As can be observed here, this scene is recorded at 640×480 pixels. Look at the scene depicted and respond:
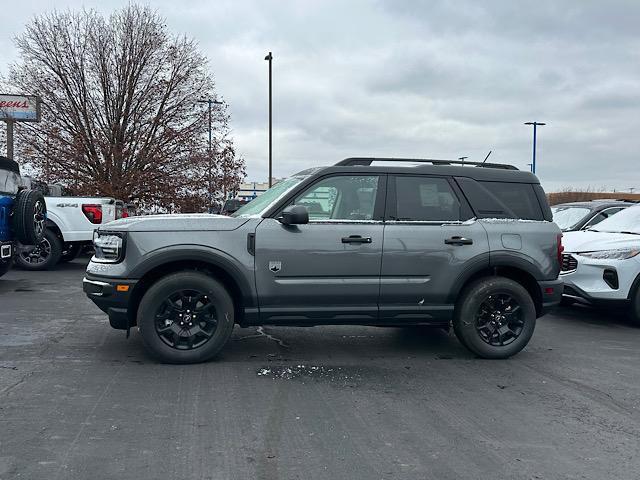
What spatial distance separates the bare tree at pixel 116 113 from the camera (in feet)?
69.8

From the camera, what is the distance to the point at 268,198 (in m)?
6.18

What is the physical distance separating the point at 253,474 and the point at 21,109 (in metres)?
18.4

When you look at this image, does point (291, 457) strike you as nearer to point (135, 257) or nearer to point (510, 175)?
point (135, 257)

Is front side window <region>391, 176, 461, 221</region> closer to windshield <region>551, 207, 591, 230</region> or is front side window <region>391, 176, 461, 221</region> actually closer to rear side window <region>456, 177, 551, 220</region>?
rear side window <region>456, 177, 551, 220</region>

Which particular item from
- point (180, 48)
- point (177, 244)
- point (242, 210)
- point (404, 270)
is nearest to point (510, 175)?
point (404, 270)

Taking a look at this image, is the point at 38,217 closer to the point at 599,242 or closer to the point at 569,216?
the point at 599,242

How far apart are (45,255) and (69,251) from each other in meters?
1.14

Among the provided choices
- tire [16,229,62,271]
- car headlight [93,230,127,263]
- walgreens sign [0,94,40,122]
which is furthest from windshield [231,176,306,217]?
walgreens sign [0,94,40,122]

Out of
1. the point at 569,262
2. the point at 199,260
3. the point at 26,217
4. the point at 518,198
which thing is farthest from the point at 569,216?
the point at 26,217

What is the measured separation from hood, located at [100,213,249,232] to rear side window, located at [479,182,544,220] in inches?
101

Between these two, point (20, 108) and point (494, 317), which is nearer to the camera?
point (494, 317)

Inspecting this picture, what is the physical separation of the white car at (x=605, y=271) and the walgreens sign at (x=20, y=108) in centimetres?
1628

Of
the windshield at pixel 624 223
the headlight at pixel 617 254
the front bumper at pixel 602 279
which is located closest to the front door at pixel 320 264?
the front bumper at pixel 602 279

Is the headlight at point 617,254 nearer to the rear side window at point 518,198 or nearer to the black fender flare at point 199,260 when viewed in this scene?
the rear side window at point 518,198
